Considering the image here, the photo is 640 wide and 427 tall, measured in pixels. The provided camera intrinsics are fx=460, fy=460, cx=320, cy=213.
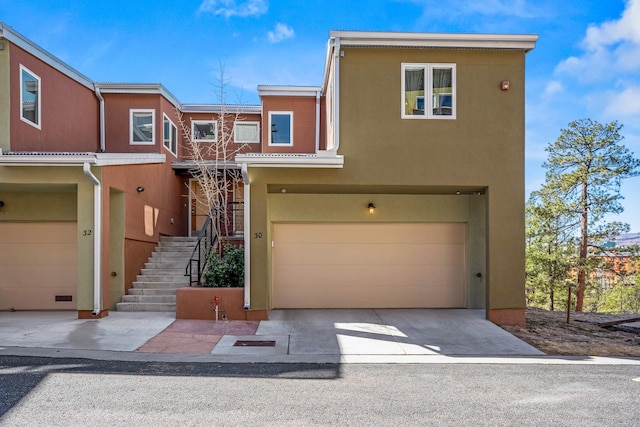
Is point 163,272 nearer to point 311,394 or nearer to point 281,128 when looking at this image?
point 281,128

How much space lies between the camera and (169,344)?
24.2 feet

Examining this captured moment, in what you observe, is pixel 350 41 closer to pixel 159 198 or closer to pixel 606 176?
pixel 159 198

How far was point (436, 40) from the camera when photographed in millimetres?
9273

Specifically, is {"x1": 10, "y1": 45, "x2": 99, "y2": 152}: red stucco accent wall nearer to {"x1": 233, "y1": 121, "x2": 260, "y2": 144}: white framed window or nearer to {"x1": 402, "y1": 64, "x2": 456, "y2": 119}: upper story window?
{"x1": 233, "y1": 121, "x2": 260, "y2": 144}: white framed window

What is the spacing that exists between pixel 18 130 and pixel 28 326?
13.1ft

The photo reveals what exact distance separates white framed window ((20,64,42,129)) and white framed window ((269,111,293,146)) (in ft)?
19.9

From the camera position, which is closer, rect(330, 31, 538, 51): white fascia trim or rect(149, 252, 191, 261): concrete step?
rect(330, 31, 538, 51): white fascia trim

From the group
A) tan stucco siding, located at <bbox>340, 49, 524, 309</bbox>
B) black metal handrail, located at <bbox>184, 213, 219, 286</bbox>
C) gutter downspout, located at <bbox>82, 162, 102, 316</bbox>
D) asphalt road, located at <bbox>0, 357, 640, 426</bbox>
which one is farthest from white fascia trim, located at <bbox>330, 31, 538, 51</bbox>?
asphalt road, located at <bbox>0, 357, 640, 426</bbox>

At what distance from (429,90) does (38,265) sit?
9.52m

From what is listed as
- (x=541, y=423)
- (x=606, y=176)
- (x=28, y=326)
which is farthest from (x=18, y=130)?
(x=606, y=176)

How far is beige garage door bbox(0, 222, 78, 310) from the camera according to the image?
34.3 feet

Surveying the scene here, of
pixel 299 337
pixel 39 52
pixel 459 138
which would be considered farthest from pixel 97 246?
pixel 459 138

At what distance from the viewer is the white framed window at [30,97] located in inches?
383

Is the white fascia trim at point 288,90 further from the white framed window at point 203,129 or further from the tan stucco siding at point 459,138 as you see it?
the tan stucco siding at point 459,138
